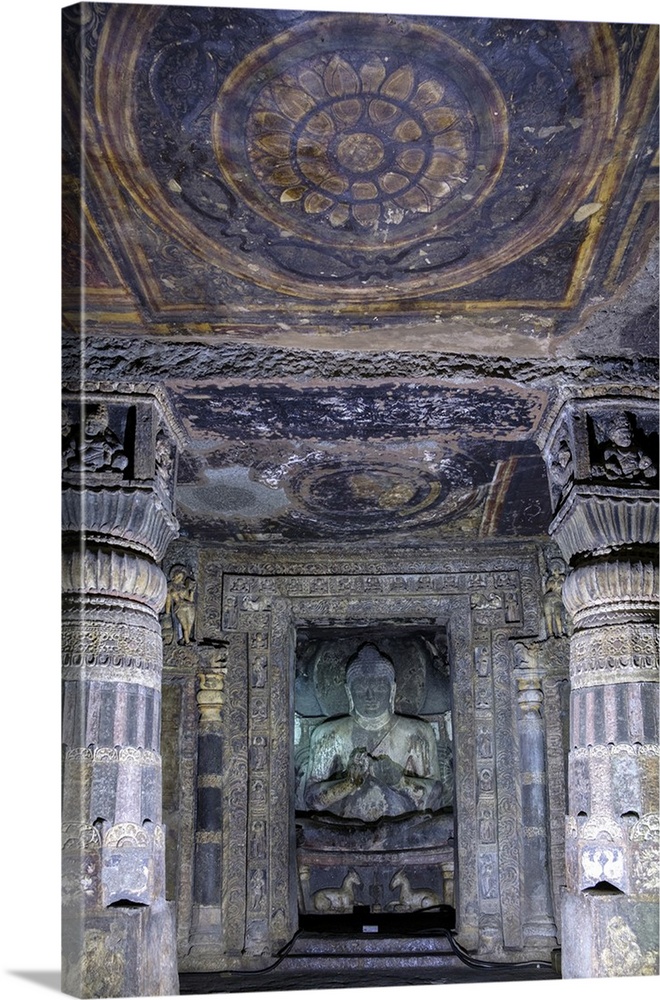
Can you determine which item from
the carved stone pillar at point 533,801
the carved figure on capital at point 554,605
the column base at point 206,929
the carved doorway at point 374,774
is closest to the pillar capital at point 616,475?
the carved figure on capital at point 554,605

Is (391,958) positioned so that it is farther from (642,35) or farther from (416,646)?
(642,35)

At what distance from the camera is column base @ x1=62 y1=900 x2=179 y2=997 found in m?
4.13

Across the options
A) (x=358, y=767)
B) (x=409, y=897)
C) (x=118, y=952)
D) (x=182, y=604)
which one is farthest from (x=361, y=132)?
(x=358, y=767)

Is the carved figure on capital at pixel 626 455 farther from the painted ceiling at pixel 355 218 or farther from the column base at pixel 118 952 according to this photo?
the column base at pixel 118 952

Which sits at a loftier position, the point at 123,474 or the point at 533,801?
the point at 123,474

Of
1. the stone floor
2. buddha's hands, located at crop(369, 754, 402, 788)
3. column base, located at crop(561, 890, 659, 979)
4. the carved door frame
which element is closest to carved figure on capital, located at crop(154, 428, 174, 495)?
column base, located at crop(561, 890, 659, 979)

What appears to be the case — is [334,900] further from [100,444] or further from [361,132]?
[361,132]

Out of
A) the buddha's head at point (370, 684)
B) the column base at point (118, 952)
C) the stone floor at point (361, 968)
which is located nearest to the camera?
the column base at point (118, 952)

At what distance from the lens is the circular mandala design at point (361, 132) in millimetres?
3635

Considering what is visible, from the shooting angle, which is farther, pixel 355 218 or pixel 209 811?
pixel 209 811

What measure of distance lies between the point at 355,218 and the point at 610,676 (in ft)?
8.50

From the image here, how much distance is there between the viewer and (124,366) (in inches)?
211

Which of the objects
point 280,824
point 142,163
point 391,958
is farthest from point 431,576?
point 142,163

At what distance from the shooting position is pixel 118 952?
4.54 meters
